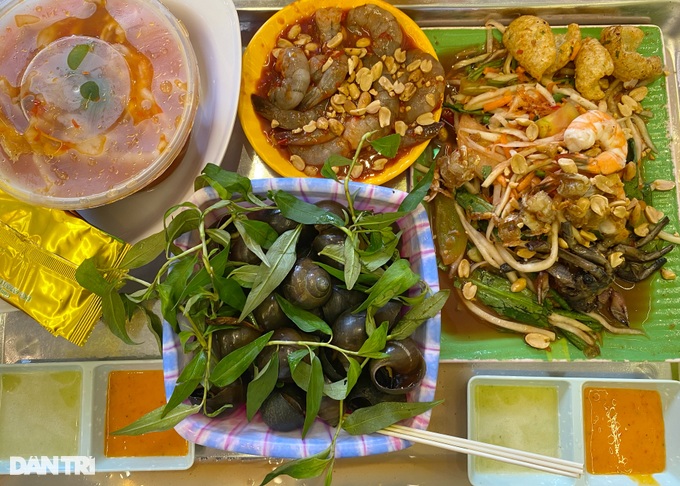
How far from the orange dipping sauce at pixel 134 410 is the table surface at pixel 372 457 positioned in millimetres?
94

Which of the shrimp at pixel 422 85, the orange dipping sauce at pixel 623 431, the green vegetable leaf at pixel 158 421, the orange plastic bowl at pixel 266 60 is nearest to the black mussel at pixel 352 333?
the green vegetable leaf at pixel 158 421

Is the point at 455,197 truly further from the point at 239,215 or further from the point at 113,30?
the point at 113,30

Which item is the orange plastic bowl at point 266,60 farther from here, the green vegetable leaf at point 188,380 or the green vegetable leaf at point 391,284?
the green vegetable leaf at point 188,380

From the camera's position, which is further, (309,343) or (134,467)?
(134,467)

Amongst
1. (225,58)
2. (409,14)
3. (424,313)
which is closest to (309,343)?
(424,313)

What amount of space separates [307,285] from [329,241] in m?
0.12

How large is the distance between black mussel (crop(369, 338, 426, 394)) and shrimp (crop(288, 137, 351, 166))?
0.72m

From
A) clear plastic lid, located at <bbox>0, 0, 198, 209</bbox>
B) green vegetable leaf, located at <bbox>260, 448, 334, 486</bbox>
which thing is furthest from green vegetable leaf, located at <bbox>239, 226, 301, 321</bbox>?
clear plastic lid, located at <bbox>0, 0, 198, 209</bbox>

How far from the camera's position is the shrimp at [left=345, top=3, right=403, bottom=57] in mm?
1668

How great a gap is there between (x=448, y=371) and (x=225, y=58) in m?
1.29

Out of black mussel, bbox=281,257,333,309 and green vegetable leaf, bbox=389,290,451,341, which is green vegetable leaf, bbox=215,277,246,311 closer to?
black mussel, bbox=281,257,333,309

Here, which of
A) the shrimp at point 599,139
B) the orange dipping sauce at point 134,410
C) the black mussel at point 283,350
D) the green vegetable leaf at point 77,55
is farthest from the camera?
the orange dipping sauce at point 134,410

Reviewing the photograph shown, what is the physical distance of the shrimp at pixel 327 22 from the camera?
1689mm

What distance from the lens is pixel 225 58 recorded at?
5.23ft
